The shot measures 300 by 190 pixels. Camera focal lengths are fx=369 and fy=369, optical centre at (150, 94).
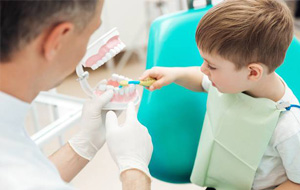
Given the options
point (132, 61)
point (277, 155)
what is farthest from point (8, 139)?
point (132, 61)

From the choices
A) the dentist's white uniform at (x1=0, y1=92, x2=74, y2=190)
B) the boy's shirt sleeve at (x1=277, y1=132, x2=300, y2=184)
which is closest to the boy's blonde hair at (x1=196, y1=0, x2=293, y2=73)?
the boy's shirt sleeve at (x1=277, y1=132, x2=300, y2=184)

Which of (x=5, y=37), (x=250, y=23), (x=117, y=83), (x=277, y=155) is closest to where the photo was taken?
(x=5, y=37)

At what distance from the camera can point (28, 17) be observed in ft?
1.94

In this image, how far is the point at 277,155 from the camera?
0.94 meters

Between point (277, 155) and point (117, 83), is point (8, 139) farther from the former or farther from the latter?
point (277, 155)

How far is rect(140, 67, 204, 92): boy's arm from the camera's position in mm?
1051

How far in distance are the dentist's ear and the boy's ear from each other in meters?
0.45

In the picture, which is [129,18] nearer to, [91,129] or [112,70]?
[112,70]

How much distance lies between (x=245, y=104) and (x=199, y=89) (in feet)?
0.63

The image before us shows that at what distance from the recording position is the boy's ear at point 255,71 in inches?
34.4

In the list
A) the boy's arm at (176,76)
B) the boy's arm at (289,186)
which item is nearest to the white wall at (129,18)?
the boy's arm at (176,76)

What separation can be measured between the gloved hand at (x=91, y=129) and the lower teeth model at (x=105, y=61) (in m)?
0.02

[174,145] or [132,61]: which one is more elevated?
[174,145]

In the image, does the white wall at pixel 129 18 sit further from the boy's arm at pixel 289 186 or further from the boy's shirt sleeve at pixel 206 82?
the boy's arm at pixel 289 186
